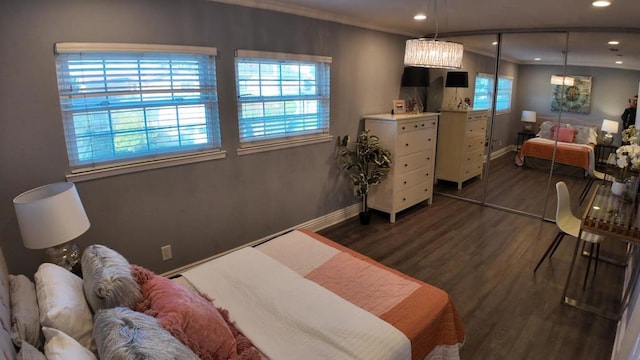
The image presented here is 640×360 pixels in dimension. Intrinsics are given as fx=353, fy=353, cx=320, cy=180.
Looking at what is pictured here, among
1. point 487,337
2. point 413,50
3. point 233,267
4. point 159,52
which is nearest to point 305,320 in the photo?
point 233,267

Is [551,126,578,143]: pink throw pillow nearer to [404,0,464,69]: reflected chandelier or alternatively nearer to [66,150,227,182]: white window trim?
[404,0,464,69]: reflected chandelier

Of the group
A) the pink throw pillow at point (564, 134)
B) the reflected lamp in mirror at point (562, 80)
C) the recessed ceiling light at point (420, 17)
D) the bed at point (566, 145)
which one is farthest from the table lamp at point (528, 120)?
the recessed ceiling light at point (420, 17)

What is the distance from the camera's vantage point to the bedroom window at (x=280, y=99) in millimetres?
3236

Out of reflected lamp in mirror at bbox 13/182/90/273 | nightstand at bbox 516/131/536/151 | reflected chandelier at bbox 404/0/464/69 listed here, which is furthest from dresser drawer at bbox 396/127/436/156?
reflected lamp in mirror at bbox 13/182/90/273

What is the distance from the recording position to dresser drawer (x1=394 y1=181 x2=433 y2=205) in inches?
177

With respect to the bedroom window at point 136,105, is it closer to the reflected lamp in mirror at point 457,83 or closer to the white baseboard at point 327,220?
the white baseboard at point 327,220

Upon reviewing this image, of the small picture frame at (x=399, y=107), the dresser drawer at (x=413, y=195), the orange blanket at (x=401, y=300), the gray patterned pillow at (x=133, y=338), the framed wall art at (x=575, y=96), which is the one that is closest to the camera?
the gray patterned pillow at (x=133, y=338)

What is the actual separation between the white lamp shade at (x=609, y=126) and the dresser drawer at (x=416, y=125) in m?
1.87

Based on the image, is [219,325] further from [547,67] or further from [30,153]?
[547,67]

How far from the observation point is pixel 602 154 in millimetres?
4070

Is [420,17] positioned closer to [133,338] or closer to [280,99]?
[280,99]

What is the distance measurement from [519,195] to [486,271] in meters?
2.12

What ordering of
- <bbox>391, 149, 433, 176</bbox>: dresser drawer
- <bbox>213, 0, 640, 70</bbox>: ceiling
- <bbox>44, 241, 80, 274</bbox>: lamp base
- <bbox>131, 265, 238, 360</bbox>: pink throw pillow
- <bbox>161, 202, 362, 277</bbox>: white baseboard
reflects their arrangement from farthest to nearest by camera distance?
<bbox>391, 149, 433, 176</bbox>: dresser drawer, <bbox>161, 202, 362, 277</bbox>: white baseboard, <bbox>213, 0, 640, 70</bbox>: ceiling, <bbox>44, 241, 80, 274</bbox>: lamp base, <bbox>131, 265, 238, 360</bbox>: pink throw pillow

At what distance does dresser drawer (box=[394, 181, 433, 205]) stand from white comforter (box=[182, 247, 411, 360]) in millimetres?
2610
